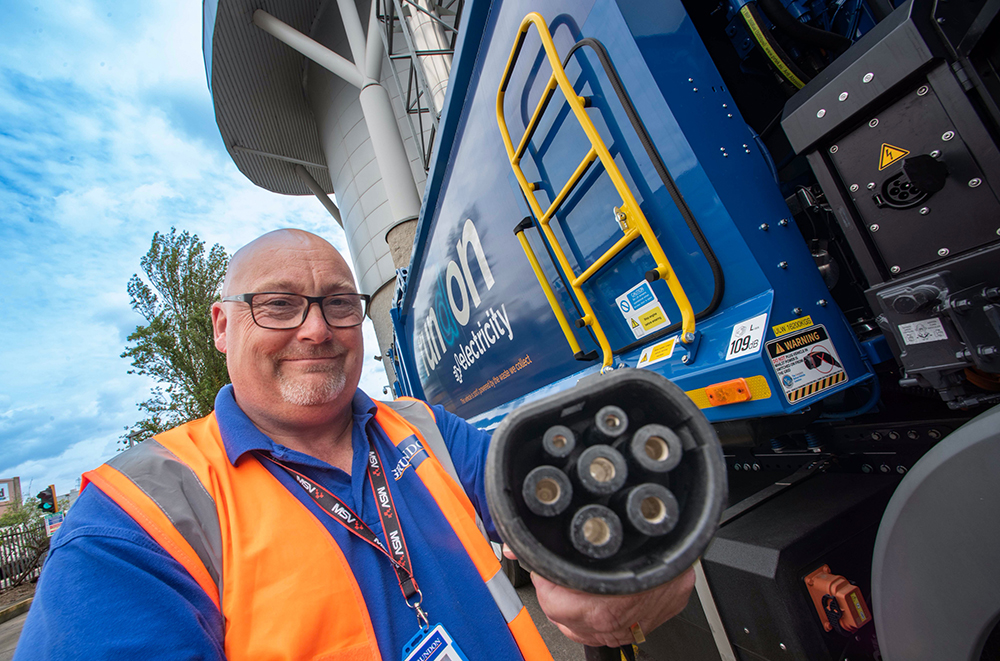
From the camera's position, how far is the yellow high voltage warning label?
3.68ft

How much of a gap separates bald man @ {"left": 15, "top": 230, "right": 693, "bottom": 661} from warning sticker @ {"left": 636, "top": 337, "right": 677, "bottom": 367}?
0.66 meters

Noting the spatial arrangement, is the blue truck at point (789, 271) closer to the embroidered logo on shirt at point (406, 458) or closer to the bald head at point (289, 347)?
the embroidered logo on shirt at point (406, 458)

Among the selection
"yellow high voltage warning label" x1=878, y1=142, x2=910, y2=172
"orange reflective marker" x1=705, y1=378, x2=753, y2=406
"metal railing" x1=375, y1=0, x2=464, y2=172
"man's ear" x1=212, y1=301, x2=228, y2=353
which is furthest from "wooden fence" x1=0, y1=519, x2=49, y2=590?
"yellow high voltage warning label" x1=878, y1=142, x2=910, y2=172

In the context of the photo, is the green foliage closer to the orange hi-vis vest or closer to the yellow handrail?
the orange hi-vis vest

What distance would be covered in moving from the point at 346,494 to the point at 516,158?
151cm

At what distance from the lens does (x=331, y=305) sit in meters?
1.59

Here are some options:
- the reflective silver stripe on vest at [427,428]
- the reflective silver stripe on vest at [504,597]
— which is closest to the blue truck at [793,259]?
the reflective silver stripe on vest at [504,597]

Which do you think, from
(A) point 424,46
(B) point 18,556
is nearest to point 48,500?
(B) point 18,556

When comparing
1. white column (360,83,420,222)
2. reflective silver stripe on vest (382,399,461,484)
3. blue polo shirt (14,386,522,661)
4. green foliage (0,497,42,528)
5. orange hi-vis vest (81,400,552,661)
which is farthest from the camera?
green foliage (0,497,42,528)

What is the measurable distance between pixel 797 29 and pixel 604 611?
186 centimetres

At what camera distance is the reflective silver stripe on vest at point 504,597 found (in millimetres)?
1256

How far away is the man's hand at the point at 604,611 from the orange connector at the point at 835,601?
1.66ft

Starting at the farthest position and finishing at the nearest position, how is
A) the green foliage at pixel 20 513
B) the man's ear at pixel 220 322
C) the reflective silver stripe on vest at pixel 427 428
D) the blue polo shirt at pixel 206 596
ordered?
1. the green foliage at pixel 20 513
2. the man's ear at pixel 220 322
3. the reflective silver stripe on vest at pixel 427 428
4. the blue polo shirt at pixel 206 596

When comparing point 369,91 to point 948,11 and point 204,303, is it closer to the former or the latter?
point 948,11
